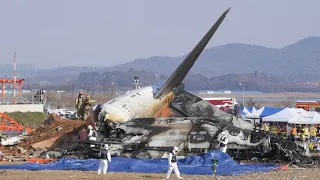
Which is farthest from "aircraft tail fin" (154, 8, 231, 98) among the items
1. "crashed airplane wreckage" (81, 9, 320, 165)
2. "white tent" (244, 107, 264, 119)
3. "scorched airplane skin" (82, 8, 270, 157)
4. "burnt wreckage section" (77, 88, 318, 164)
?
"white tent" (244, 107, 264, 119)

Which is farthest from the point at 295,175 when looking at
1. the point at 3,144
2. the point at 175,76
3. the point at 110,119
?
the point at 3,144

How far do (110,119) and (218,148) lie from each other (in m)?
5.30

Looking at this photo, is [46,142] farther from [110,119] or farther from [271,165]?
[271,165]

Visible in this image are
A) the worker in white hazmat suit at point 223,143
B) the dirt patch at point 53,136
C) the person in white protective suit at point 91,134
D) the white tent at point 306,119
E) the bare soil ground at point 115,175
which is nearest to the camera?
the bare soil ground at point 115,175

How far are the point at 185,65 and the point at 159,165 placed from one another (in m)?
11.3

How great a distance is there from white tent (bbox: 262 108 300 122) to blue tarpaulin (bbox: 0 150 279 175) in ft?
88.0

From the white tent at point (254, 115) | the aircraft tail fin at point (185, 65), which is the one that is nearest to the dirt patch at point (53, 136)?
the aircraft tail fin at point (185, 65)

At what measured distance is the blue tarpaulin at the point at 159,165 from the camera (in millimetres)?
27020

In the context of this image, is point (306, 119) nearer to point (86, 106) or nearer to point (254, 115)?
point (254, 115)

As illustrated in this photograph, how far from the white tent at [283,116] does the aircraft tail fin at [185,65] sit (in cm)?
1826

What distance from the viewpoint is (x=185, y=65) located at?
125ft

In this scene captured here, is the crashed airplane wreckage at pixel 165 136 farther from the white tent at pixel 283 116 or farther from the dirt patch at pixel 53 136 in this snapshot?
the white tent at pixel 283 116

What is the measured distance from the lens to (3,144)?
36531mm

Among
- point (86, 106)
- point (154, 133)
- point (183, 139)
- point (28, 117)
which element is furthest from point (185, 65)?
point (28, 117)
